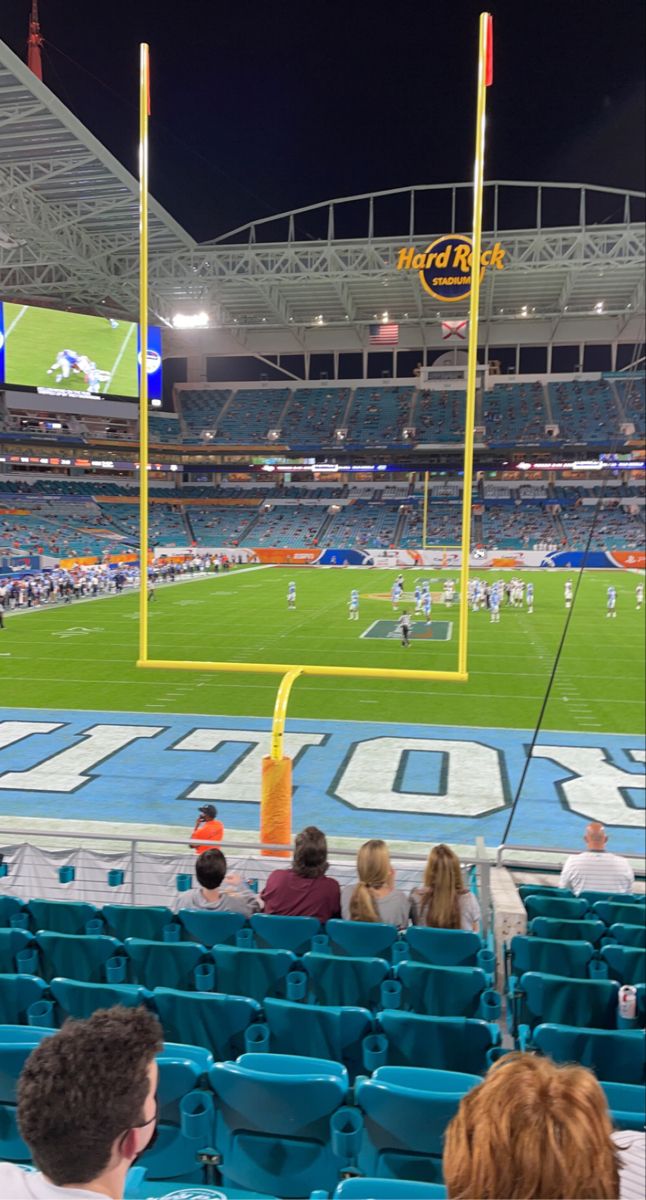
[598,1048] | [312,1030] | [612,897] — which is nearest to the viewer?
[598,1048]

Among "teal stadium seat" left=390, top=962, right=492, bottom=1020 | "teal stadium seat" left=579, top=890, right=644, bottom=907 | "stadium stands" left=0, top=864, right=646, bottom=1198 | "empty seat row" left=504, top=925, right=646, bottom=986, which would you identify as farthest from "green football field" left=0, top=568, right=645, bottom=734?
"teal stadium seat" left=390, top=962, right=492, bottom=1020

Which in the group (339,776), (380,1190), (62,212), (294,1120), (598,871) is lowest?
(339,776)

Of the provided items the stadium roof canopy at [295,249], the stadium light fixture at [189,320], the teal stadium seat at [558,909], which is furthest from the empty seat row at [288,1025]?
the stadium light fixture at [189,320]

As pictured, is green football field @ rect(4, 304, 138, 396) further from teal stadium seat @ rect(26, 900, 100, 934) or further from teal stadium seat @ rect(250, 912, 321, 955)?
teal stadium seat @ rect(250, 912, 321, 955)

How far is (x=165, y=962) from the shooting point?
3424 mm

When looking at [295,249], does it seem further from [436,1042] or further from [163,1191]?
[163,1191]

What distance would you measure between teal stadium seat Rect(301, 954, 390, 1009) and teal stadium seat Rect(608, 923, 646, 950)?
58.1 inches

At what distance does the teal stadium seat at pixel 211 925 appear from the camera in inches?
155

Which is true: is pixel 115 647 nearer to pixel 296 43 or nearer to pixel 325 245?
pixel 296 43

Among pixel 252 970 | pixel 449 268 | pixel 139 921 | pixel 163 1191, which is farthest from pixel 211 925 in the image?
pixel 449 268

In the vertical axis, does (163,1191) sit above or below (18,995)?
Answer: above

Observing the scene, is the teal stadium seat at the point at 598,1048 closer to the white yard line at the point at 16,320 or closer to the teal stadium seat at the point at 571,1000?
the teal stadium seat at the point at 571,1000

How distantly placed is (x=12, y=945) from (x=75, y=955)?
1.05 ft

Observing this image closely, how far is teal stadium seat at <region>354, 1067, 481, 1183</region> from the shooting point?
6.75 ft
